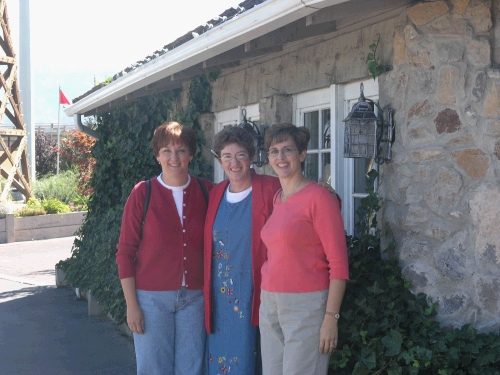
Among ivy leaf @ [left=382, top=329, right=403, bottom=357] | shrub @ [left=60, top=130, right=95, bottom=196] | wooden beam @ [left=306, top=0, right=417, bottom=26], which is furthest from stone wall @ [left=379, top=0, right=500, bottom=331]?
shrub @ [left=60, top=130, right=95, bottom=196]

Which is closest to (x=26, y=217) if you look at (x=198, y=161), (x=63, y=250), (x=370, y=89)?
(x=63, y=250)

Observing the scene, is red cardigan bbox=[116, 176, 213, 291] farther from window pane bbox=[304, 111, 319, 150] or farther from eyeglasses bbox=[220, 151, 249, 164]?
window pane bbox=[304, 111, 319, 150]

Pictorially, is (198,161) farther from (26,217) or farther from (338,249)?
(26,217)

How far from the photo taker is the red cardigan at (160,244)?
3514 mm

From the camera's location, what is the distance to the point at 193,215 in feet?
11.9

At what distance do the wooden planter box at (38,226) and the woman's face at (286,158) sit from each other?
43.7 feet

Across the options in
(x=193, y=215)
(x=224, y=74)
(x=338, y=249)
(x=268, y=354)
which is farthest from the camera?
(x=224, y=74)

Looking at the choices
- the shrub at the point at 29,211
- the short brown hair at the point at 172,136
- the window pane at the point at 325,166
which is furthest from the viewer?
the shrub at the point at 29,211

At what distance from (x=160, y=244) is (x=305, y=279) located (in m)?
0.92

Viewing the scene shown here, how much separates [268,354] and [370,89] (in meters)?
2.05

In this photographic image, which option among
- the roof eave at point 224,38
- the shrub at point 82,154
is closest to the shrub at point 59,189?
the shrub at point 82,154

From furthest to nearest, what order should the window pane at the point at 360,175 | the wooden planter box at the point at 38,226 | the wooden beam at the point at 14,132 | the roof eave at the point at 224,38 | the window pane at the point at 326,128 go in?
the wooden beam at the point at 14,132 → the wooden planter box at the point at 38,226 → the window pane at the point at 326,128 → the window pane at the point at 360,175 → the roof eave at the point at 224,38

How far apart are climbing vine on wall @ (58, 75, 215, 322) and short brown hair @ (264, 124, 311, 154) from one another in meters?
3.56

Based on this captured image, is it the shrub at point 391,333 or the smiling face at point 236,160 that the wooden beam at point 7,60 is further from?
the smiling face at point 236,160
